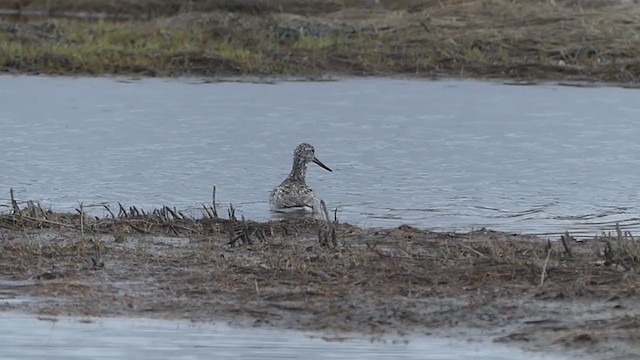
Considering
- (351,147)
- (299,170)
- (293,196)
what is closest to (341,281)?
(293,196)

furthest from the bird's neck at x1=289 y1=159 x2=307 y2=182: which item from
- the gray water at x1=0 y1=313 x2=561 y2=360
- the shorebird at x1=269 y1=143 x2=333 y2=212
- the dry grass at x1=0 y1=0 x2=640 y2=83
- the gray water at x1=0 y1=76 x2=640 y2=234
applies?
the dry grass at x1=0 y1=0 x2=640 y2=83

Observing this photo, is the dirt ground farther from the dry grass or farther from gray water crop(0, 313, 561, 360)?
the dry grass

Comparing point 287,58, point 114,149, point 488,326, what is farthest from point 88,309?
point 287,58

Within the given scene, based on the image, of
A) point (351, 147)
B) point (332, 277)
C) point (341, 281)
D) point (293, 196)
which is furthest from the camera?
point (351, 147)

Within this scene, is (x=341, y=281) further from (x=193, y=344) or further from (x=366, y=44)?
(x=366, y=44)

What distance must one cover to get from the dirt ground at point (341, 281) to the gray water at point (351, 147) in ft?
6.41

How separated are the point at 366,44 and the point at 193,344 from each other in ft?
53.3

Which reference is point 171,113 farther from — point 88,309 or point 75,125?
point 88,309

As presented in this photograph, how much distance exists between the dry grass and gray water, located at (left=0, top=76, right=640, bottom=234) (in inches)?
38.9

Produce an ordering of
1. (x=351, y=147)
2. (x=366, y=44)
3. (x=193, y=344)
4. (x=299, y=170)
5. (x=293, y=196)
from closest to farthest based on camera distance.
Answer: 1. (x=193, y=344)
2. (x=293, y=196)
3. (x=299, y=170)
4. (x=351, y=147)
5. (x=366, y=44)

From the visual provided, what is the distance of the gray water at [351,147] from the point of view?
42.4 ft

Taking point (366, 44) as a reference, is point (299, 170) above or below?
below

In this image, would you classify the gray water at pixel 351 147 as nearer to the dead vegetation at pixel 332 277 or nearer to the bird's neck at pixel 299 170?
the bird's neck at pixel 299 170

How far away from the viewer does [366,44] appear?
23.7 meters
